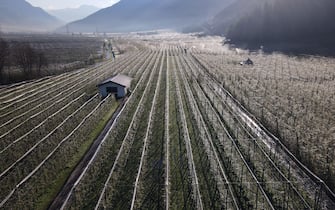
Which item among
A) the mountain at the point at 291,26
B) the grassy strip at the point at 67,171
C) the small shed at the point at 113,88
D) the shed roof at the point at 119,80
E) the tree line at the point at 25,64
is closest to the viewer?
the grassy strip at the point at 67,171

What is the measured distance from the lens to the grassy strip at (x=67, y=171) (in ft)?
38.0

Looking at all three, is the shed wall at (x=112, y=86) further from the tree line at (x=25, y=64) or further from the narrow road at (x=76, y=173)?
the tree line at (x=25, y=64)

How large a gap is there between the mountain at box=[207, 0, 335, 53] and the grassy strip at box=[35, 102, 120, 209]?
166 feet

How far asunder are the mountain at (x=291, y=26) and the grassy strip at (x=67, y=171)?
166 feet

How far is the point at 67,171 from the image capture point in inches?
536

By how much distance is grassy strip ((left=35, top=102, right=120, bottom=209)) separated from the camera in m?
11.6

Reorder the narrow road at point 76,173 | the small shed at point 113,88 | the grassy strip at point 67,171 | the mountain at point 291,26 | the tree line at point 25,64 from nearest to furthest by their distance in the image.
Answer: the narrow road at point 76,173
the grassy strip at point 67,171
the small shed at point 113,88
the tree line at point 25,64
the mountain at point 291,26

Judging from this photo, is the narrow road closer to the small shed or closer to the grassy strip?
the grassy strip

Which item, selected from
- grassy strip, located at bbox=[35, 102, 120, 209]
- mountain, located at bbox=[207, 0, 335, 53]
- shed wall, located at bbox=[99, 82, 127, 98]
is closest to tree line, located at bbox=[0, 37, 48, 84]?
shed wall, located at bbox=[99, 82, 127, 98]

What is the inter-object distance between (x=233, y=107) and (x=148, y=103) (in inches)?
237

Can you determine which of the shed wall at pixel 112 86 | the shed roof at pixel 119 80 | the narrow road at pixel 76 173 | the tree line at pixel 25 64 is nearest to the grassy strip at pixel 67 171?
the narrow road at pixel 76 173

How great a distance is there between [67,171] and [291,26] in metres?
68.1

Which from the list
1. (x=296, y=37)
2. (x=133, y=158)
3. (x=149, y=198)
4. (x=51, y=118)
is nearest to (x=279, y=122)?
(x=133, y=158)

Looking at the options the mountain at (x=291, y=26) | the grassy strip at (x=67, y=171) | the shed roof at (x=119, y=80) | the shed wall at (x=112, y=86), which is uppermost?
the mountain at (x=291, y=26)
